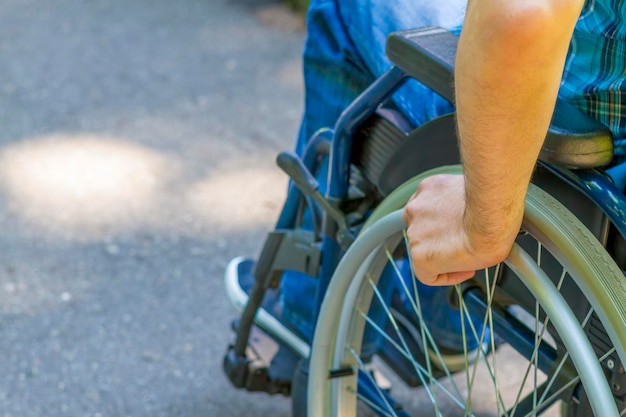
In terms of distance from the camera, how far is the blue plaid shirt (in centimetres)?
104

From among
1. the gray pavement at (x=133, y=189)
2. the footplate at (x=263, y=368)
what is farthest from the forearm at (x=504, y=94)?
the gray pavement at (x=133, y=189)

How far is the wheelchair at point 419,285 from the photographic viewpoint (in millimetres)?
1013

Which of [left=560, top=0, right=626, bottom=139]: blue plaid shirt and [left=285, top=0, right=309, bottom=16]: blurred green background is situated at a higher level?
[left=560, top=0, right=626, bottom=139]: blue plaid shirt

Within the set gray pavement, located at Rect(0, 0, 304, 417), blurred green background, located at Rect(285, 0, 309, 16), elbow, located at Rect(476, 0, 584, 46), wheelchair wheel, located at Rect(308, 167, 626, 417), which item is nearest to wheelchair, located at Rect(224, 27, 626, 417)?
wheelchair wheel, located at Rect(308, 167, 626, 417)

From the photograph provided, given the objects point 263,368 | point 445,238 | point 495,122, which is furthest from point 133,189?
point 495,122

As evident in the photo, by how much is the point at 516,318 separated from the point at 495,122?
462 mm

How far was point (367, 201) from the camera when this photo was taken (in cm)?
149

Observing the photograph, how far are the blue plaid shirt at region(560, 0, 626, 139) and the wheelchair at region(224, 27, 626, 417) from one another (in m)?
0.04

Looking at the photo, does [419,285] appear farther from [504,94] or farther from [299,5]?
[299,5]

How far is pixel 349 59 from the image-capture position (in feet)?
5.11

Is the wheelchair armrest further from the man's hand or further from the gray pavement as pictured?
the gray pavement

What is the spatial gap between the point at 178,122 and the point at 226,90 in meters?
0.30

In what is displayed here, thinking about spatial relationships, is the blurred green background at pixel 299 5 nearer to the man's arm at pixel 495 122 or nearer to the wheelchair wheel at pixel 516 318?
the wheelchair wheel at pixel 516 318

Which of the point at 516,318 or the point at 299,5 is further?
the point at 299,5
